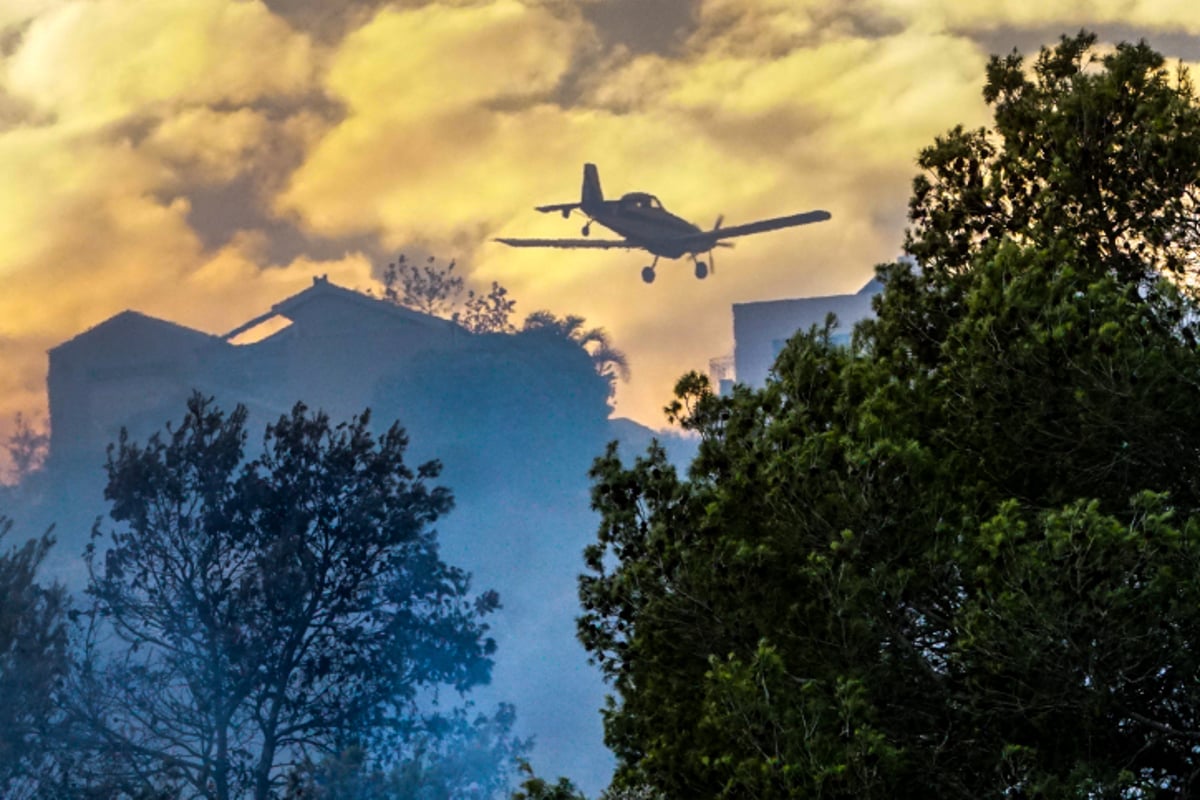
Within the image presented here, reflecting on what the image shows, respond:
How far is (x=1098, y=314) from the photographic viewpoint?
10578 millimetres

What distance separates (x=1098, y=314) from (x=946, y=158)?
386 cm

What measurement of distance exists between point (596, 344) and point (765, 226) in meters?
12.0

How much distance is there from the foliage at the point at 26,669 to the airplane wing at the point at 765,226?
5547 centimetres

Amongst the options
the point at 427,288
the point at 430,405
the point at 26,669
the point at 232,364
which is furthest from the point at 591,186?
the point at 26,669

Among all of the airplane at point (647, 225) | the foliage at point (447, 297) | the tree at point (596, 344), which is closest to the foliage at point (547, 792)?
the tree at point (596, 344)

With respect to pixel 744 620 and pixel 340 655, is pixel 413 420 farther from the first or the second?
pixel 744 620

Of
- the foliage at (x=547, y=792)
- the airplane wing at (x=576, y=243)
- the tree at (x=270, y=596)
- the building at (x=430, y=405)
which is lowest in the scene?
the foliage at (x=547, y=792)

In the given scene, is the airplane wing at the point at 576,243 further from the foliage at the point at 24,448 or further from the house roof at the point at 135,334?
the foliage at the point at 24,448

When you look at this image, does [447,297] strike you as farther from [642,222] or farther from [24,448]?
[24,448]

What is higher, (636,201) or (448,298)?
(636,201)

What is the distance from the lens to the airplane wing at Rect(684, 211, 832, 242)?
265 feet

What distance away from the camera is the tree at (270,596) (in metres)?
29.9

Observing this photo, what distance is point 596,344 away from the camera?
80.8 metres

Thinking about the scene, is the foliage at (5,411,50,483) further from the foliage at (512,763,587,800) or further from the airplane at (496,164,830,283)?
the foliage at (512,763,587,800)
